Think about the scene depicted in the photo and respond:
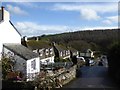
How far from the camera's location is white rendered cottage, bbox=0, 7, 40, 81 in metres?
27.6

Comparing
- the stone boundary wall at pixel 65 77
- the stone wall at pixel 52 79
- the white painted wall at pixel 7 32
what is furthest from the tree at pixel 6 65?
the stone boundary wall at pixel 65 77

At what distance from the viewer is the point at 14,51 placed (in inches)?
1120

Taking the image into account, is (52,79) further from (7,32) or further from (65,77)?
(7,32)

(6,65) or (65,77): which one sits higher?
(6,65)

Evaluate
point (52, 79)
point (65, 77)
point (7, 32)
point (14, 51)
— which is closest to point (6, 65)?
point (14, 51)

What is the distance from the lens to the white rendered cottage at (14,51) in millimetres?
27636

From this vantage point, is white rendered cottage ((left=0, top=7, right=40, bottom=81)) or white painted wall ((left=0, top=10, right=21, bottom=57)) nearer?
white rendered cottage ((left=0, top=7, right=40, bottom=81))

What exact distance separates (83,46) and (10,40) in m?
58.0

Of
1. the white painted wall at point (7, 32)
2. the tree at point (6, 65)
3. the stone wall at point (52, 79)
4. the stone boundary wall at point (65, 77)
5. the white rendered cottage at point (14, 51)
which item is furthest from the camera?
the stone boundary wall at point (65, 77)

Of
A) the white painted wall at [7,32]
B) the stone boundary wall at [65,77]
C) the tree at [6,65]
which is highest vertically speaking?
the white painted wall at [7,32]

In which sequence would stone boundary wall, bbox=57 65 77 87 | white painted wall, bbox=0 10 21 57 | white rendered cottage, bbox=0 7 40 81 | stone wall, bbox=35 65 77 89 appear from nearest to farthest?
stone wall, bbox=35 65 77 89
white rendered cottage, bbox=0 7 40 81
white painted wall, bbox=0 10 21 57
stone boundary wall, bbox=57 65 77 87

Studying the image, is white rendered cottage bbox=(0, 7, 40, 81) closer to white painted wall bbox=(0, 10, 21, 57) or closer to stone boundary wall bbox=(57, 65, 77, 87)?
white painted wall bbox=(0, 10, 21, 57)

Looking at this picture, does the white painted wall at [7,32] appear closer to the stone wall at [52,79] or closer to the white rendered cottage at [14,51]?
the white rendered cottage at [14,51]

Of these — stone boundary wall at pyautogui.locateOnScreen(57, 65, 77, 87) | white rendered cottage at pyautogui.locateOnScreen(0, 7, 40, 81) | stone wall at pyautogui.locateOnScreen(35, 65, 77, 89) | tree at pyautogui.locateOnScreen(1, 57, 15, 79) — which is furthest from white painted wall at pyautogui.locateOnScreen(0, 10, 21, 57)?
stone boundary wall at pyautogui.locateOnScreen(57, 65, 77, 87)
